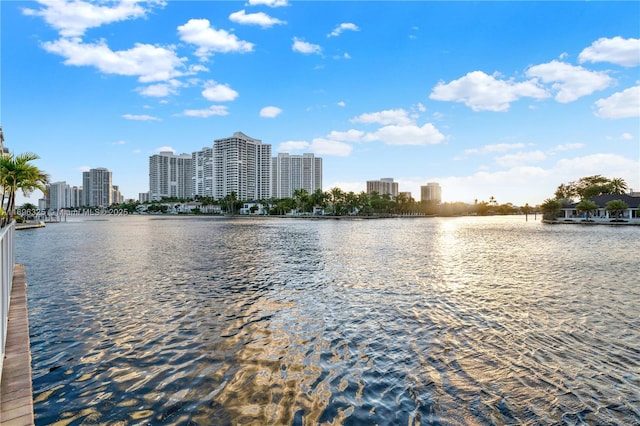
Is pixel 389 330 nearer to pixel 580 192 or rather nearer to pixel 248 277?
pixel 248 277

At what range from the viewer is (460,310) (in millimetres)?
12156

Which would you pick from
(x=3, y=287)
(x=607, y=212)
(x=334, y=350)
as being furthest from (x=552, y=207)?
(x=3, y=287)

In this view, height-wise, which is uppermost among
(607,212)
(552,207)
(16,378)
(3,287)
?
(552,207)

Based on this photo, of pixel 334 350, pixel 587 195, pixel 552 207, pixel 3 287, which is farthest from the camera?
pixel 587 195

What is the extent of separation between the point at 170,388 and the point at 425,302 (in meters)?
9.17

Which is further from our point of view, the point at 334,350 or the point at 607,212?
the point at 607,212

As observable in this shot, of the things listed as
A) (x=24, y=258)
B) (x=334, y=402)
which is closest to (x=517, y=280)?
(x=334, y=402)

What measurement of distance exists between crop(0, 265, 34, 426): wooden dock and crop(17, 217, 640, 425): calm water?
0.63 meters

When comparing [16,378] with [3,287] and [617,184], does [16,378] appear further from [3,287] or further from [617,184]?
[617,184]

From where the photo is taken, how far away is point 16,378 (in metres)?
5.80

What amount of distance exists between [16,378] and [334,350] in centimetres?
601

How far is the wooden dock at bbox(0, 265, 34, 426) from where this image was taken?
A: 4793mm

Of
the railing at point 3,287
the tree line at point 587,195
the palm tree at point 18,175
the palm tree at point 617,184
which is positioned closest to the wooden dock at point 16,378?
the railing at point 3,287

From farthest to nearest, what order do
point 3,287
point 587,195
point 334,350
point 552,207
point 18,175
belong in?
point 587,195, point 552,207, point 18,175, point 334,350, point 3,287
